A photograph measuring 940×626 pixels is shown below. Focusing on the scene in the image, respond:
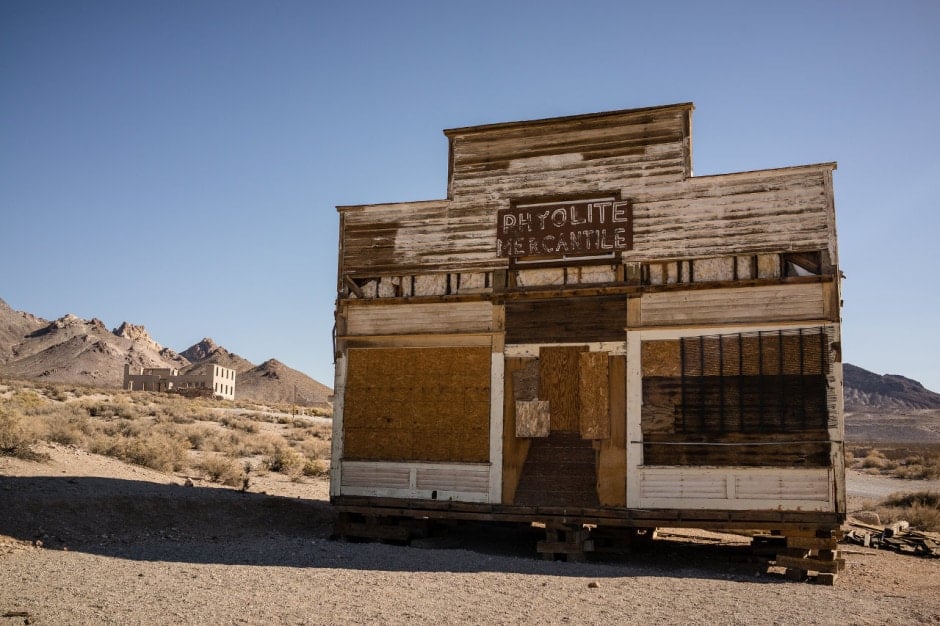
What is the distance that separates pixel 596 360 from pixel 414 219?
4.33 metres

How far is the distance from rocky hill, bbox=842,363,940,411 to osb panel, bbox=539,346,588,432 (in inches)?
4739

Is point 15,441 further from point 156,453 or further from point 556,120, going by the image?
point 556,120

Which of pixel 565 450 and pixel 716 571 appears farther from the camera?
pixel 565 450

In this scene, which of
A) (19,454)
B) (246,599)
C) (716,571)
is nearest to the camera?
(246,599)

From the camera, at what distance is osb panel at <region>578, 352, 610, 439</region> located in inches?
534

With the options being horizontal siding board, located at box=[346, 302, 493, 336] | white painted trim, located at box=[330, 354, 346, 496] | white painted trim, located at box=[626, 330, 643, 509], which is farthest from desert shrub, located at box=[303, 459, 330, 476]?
white painted trim, located at box=[626, 330, 643, 509]

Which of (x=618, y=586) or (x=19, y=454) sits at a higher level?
(x=19, y=454)

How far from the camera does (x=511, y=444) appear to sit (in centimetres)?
1401

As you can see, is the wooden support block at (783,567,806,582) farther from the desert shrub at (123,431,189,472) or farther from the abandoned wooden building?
the desert shrub at (123,431,189,472)

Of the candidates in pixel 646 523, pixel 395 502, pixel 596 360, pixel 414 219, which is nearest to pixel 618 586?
pixel 646 523

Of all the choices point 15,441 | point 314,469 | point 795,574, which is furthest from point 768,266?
point 314,469

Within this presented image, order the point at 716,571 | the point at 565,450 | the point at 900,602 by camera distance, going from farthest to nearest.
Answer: the point at 565,450, the point at 716,571, the point at 900,602

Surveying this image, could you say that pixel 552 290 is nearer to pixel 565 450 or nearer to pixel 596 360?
pixel 596 360

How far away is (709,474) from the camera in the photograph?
42.2 feet
